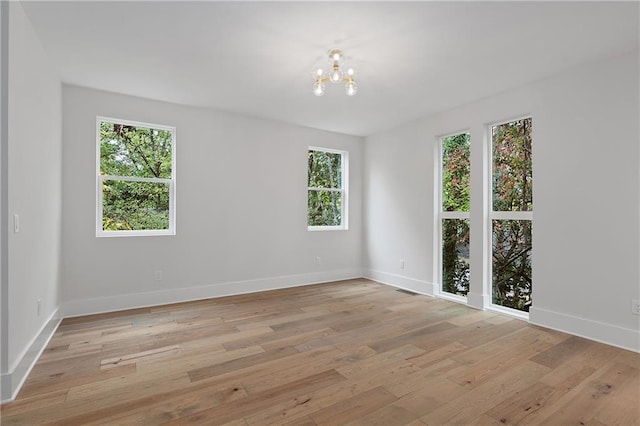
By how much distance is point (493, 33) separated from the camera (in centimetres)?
248

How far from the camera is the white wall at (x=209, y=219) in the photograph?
3.61 meters

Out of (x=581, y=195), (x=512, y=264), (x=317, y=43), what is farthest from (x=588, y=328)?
(x=317, y=43)

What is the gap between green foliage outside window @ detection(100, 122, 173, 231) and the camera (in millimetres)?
3811

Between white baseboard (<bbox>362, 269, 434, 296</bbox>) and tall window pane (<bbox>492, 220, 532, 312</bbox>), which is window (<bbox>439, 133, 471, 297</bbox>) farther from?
tall window pane (<bbox>492, 220, 532, 312</bbox>)

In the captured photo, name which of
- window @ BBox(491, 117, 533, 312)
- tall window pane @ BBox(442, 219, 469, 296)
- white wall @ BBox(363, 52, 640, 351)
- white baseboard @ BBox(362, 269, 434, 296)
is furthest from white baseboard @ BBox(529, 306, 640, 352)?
white baseboard @ BBox(362, 269, 434, 296)

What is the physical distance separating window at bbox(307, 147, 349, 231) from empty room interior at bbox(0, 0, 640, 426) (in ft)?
0.58

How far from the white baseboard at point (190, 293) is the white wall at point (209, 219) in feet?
0.04

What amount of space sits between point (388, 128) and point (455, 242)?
6.87 feet

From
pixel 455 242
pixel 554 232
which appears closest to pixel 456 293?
pixel 455 242

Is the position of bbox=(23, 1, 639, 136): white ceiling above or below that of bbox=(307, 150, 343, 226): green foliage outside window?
above

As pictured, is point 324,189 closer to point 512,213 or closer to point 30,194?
point 512,213

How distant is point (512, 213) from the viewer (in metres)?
3.68

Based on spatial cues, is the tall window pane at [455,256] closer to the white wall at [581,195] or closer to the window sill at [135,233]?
the white wall at [581,195]

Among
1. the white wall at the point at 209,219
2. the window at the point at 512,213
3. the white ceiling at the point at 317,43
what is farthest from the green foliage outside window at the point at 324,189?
the window at the point at 512,213
